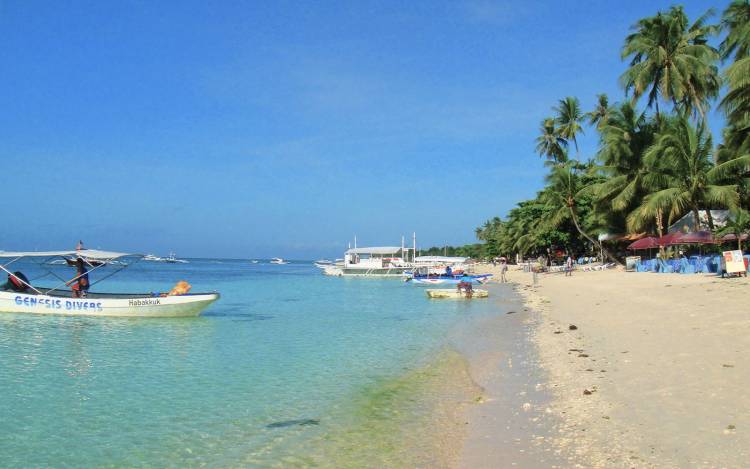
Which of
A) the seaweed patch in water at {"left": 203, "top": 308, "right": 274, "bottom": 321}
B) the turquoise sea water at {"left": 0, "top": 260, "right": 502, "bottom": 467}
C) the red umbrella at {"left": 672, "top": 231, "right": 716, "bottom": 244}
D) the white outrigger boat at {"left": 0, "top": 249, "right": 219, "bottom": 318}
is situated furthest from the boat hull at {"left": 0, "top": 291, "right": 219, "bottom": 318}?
the red umbrella at {"left": 672, "top": 231, "right": 716, "bottom": 244}

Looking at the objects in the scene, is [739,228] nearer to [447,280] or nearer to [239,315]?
[239,315]

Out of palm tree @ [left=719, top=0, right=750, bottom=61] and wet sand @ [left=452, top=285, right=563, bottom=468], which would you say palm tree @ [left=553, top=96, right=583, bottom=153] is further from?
wet sand @ [left=452, top=285, right=563, bottom=468]

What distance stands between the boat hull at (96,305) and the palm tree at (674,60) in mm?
31452

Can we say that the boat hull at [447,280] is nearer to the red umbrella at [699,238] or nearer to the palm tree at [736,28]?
the red umbrella at [699,238]

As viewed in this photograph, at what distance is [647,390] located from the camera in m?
7.17

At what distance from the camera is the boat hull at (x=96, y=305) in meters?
19.2

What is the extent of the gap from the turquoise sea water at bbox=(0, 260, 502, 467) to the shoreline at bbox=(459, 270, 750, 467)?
192cm

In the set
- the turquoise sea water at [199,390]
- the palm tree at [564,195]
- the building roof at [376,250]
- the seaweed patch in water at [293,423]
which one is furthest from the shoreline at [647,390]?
the building roof at [376,250]

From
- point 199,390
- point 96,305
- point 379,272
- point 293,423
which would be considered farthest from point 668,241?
point 379,272

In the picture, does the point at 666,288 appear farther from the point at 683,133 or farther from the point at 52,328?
the point at 52,328

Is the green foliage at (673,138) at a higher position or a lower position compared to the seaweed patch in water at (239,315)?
higher

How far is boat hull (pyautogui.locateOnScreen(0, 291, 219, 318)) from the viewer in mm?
19188

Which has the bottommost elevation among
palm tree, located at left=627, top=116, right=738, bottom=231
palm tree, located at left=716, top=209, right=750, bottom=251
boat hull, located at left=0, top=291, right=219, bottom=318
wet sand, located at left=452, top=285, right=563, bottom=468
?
wet sand, located at left=452, top=285, right=563, bottom=468

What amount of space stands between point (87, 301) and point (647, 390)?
18.1 metres
